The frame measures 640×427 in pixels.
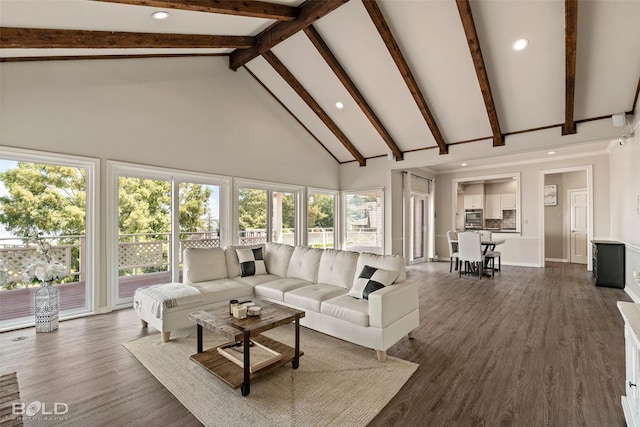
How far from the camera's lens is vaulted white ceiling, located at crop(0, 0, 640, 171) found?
11.0 feet

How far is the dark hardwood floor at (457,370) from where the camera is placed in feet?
6.53

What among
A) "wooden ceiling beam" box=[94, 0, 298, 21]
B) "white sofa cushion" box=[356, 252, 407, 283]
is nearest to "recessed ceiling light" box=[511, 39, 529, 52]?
"wooden ceiling beam" box=[94, 0, 298, 21]

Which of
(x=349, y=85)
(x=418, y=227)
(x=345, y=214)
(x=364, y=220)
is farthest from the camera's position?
(x=418, y=227)

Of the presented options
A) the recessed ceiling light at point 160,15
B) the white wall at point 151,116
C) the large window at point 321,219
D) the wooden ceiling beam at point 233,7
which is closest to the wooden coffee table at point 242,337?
the white wall at point 151,116

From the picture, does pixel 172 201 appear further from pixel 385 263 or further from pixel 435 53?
pixel 435 53

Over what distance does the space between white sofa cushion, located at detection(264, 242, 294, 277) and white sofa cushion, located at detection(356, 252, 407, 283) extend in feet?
4.34

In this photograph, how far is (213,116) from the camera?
17.7 ft

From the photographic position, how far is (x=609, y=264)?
18.1ft

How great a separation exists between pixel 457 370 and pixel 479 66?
13.1ft

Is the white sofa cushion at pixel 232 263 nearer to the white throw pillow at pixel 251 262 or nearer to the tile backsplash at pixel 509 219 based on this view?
the white throw pillow at pixel 251 262

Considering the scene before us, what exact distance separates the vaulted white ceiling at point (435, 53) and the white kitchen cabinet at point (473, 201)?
4.05m

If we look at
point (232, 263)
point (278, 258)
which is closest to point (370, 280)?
point (278, 258)

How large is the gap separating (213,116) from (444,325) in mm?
4968

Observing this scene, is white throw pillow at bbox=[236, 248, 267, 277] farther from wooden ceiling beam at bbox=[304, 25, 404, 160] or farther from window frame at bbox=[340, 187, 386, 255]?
window frame at bbox=[340, 187, 386, 255]
